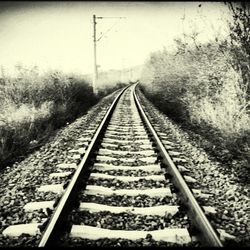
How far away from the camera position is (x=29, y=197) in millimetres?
4344

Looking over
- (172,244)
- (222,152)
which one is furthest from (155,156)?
(172,244)

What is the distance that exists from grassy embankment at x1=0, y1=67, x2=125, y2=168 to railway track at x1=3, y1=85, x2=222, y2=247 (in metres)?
1.77

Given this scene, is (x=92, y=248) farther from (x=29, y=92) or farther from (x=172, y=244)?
(x=29, y=92)

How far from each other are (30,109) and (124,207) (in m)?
6.77

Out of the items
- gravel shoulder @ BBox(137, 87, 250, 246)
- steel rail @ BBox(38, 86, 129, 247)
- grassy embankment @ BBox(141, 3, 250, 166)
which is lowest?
gravel shoulder @ BBox(137, 87, 250, 246)

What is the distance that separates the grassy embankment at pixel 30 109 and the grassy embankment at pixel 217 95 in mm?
4083

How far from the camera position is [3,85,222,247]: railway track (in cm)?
321

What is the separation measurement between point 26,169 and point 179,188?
2836 mm

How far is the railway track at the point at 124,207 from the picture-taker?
3.21 meters

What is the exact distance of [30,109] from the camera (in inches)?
387

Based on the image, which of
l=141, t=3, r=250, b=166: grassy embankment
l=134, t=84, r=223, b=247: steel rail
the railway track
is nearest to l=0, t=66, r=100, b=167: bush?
the railway track

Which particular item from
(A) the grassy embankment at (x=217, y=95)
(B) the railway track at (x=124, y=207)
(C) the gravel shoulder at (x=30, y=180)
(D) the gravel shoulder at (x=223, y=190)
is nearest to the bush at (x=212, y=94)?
(A) the grassy embankment at (x=217, y=95)

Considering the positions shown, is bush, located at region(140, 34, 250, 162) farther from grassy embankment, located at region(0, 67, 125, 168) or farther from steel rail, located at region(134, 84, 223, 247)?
grassy embankment, located at region(0, 67, 125, 168)

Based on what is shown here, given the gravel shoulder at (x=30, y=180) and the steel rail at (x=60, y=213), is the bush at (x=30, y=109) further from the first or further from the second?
the steel rail at (x=60, y=213)
